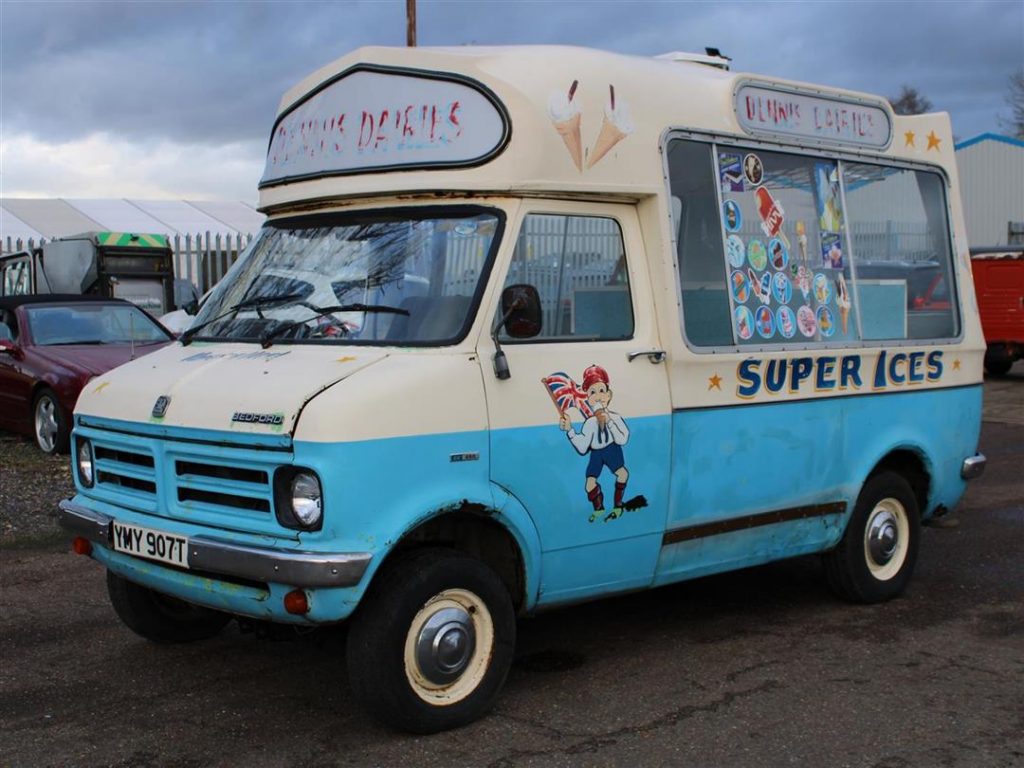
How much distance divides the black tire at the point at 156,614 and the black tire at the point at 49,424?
597cm

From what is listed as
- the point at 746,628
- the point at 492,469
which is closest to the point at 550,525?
the point at 492,469

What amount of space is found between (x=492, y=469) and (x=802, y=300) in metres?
2.34

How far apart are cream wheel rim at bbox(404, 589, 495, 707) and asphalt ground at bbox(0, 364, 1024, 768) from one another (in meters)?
0.18

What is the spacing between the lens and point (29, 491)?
999 centimetres

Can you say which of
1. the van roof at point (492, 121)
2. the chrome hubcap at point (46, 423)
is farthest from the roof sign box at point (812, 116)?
the chrome hubcap at point (46, 423)

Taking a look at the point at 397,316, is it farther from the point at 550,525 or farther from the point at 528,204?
the point at 550,525

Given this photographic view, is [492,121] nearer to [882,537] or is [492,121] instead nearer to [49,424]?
[882,537]

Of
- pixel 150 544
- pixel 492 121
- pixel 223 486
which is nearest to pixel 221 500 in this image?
pixel 223 486

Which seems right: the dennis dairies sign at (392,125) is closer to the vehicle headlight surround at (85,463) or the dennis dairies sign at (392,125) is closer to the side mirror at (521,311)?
the side mirror at (521,311)

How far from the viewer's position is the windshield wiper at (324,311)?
5.16 metres

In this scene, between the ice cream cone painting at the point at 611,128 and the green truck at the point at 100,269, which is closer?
the ice cream cone painting at the point at 611,128

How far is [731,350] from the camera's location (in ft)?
19.7

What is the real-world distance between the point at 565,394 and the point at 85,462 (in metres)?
2.11

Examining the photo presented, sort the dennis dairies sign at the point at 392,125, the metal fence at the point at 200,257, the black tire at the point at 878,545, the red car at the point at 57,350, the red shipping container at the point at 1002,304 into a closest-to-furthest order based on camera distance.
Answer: the dennis dairies sign at the point at 392,125
the black tire at the point at 878,545
the red car at the point at 57,350
the red shipping container at the point at 1002,304
the metal fence at the point at 200,257
